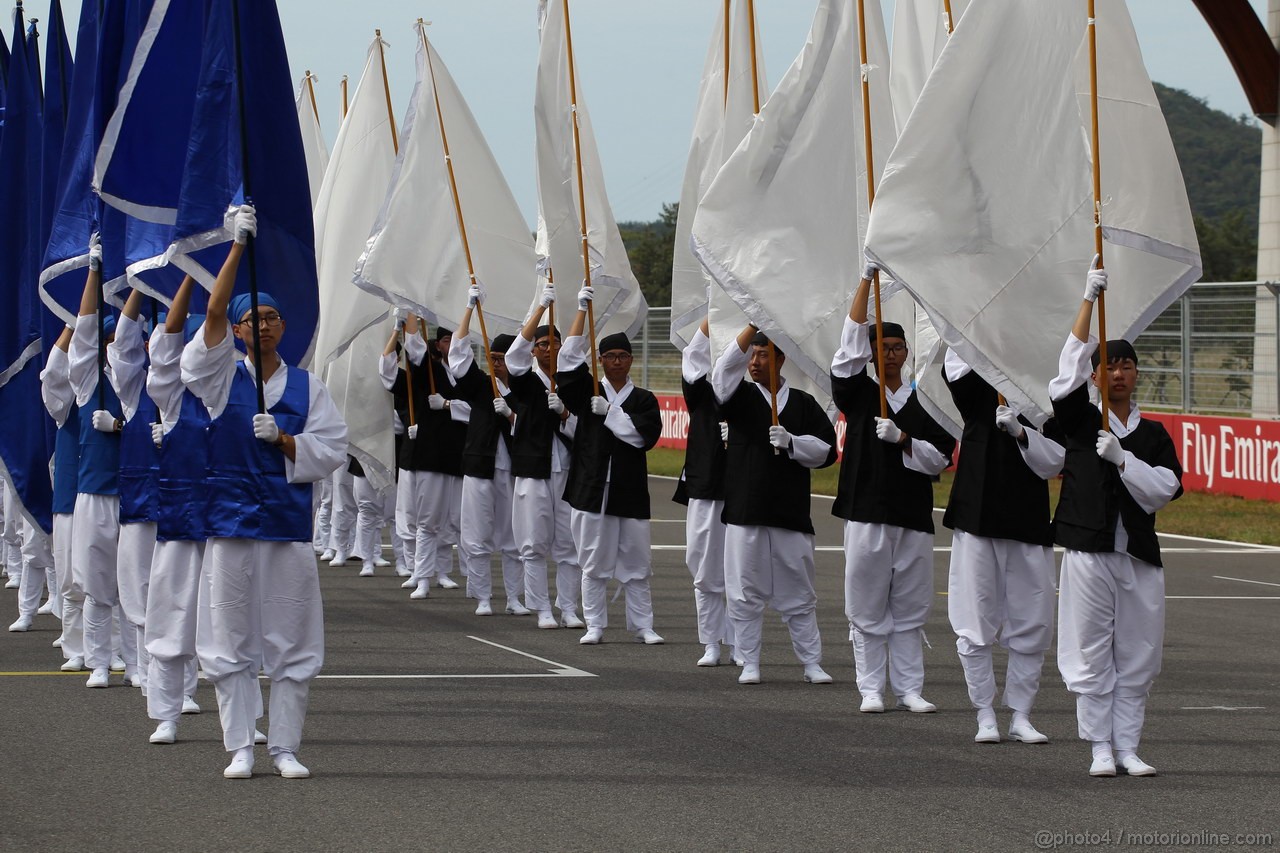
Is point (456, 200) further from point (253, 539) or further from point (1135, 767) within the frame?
point (1135, 767)

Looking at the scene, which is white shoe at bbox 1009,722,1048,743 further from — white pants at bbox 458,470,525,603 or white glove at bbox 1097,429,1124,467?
white pants at bbox 458,470,525,603

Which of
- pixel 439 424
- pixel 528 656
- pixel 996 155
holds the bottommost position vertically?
pixel 528 656

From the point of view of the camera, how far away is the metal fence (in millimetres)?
23859

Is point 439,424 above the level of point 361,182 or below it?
below

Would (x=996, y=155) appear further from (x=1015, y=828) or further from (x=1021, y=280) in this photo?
(x=1015, y=828)

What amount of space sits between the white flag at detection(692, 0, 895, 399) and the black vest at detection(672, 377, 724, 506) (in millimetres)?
Answer: 793

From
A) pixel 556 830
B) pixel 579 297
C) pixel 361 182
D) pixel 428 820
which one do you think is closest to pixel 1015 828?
pixel 556 830

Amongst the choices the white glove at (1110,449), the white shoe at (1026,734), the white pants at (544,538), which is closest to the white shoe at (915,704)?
the white shoe at (1026,734)

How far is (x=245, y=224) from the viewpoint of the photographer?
7.76 m

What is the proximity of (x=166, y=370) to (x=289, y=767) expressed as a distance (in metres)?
1.82

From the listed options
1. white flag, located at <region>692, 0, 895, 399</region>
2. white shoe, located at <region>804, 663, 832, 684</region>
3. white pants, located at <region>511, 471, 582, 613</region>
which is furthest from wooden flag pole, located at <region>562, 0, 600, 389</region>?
white shoe, located at <region>804, 663, 832, 684</region>

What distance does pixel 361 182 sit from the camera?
1717 centimetres

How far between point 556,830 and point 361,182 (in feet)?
37.5

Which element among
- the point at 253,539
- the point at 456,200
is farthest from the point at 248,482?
the point at 456,200
